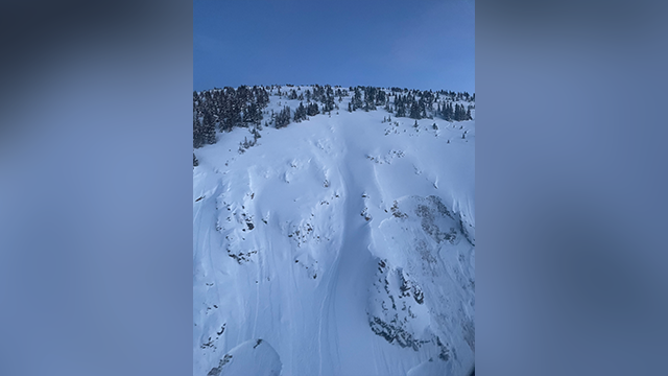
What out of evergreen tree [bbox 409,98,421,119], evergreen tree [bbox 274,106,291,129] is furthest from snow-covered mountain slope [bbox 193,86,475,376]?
evergreen tree [bbox 409,98,421,119]

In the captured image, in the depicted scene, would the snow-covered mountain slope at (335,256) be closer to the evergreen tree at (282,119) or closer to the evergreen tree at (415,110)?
the evergreen tree at (282,119)

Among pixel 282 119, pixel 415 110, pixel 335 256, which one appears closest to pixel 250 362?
pixel 335 256

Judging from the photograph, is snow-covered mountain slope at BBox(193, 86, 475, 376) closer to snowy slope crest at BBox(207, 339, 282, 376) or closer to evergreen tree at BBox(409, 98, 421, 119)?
snowy slope crest at BBox(207, 339, 282, 376)

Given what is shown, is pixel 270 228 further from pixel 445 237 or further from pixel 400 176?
pixel 445 237

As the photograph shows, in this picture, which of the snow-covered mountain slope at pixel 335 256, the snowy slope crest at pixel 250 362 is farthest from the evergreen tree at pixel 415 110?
the snowy slope crest at pixel 250 362

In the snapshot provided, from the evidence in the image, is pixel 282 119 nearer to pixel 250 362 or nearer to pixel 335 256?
pixel 335 256

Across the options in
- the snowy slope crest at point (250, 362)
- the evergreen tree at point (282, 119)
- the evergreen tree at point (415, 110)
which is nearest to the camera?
the snowy slope crest at point (250, 362)
